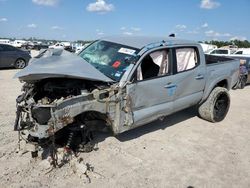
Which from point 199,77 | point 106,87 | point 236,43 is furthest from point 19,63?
point 236,43

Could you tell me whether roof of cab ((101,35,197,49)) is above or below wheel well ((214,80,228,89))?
above

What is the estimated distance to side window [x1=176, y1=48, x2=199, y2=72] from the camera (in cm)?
534

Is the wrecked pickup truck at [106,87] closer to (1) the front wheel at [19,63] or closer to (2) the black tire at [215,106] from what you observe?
(2) the black tire at [215,106]

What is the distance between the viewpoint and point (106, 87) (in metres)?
4.17

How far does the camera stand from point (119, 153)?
461cm

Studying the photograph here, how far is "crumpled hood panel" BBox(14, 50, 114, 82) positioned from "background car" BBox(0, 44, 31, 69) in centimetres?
1065

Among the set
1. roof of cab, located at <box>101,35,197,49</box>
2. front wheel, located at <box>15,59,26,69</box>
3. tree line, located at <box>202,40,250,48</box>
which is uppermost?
tree line, located at <box>202,40,250,48</box>

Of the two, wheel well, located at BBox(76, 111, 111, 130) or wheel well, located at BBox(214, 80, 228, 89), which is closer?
wheel well, located at BBox(76, 111, 111, 130)

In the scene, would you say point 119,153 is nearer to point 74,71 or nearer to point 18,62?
point 74,71

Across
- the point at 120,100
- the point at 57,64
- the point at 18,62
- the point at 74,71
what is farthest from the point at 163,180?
the point at 18,62

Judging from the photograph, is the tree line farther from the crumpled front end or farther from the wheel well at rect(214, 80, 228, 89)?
the crumpled front end

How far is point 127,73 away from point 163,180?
1.69m

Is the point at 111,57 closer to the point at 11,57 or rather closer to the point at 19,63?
the point at 11,57

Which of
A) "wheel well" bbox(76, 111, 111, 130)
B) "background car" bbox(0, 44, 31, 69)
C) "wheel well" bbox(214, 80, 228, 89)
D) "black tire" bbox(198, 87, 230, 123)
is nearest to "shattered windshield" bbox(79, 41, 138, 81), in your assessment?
"wheel well" bbox(76, 111, 111, 130)
